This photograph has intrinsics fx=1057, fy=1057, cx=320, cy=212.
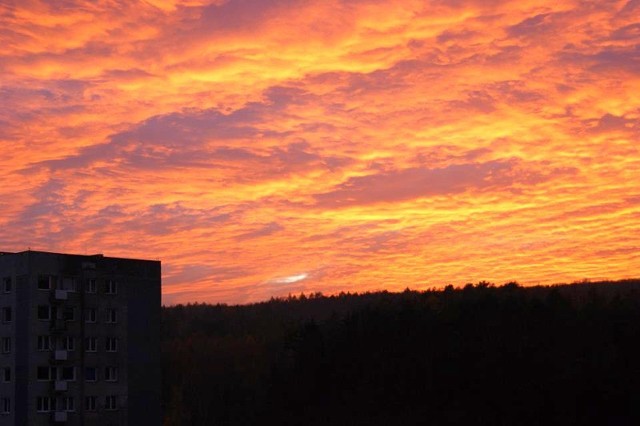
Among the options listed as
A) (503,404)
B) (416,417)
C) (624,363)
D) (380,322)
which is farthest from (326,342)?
(624,363)

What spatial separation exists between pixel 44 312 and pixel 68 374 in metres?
6.73

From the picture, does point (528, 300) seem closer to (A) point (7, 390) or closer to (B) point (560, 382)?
(B) point (560, 382)

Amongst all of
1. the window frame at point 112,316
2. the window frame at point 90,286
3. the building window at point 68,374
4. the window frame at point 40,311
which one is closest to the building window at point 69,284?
the window frame at point 90,286

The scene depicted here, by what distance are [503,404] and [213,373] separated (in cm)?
8233

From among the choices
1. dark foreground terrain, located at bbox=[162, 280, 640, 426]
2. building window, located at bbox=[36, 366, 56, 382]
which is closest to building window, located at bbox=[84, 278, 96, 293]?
building window, located at bbox=[36, 366, 56, 382]

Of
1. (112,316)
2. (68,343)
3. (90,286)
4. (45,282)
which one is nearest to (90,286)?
(90,286)

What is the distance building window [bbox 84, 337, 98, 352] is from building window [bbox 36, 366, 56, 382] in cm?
497

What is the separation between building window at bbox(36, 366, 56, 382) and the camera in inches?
4048

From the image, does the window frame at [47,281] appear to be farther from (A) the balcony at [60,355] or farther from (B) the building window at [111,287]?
(B) the building window at [111,287]

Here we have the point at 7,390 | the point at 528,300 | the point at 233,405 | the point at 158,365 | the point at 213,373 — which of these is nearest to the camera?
the point at 7,390

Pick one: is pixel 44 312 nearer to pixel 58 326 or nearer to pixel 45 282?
pixel 58 326

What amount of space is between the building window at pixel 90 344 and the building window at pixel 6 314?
8.04m

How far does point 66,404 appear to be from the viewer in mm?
104125

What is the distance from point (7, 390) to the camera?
10219 cm
